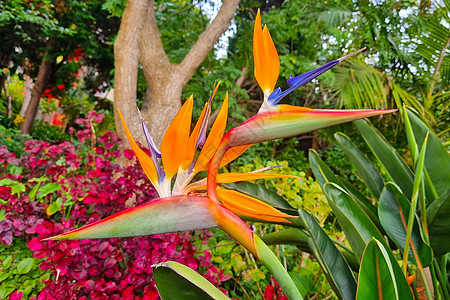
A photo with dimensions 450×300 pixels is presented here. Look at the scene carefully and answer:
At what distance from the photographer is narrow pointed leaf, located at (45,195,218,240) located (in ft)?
0.84

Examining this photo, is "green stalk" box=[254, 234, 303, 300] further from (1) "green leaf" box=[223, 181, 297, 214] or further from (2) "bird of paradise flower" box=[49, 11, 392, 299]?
(1) "green leaf" box=[223, 181, 297, 214]

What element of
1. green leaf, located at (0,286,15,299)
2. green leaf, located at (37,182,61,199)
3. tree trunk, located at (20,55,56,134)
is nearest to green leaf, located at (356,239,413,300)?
green leaf, located at (0,286,15,299)

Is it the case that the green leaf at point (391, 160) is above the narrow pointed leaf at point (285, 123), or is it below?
below

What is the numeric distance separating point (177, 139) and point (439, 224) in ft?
2.20

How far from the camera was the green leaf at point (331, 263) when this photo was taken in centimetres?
59

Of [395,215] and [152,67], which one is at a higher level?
[152,67]

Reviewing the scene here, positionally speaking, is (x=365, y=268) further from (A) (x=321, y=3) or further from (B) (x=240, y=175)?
→ (A) (x=321, y=3)

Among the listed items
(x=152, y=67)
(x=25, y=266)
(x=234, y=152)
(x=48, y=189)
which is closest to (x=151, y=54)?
(x=152, y=67)

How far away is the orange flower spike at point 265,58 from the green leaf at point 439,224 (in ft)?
1.80

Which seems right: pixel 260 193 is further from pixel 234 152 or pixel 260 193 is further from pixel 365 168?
pixel 234 152

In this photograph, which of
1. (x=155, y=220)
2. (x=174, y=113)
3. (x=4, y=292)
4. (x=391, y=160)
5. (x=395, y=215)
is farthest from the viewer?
(x=174, y=113)

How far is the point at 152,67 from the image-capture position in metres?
2.05

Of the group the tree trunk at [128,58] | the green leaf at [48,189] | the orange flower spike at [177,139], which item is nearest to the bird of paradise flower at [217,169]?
the orange flower spike at [177,139]

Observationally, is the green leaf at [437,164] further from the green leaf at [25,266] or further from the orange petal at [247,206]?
the green leaf at [25,266]
